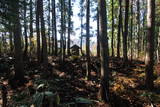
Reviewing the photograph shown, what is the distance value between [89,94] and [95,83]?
1582 millimetres

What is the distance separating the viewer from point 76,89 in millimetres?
9602

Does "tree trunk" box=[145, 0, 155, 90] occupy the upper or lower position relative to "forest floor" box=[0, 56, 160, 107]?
upper

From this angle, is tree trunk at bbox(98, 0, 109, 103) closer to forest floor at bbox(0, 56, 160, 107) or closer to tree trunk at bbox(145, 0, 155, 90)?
forest floor at bbox(0, 56, 160, 107)

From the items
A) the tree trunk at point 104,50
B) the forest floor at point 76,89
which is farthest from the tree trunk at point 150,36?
the tree trunk at point 104,50

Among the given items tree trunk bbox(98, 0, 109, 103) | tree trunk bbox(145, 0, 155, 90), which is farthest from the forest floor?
tree trunk bbox(145, 0, 155, 90)

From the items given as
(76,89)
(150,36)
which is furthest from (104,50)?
(76,89)

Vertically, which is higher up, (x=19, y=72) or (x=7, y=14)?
(x=7, y=14)

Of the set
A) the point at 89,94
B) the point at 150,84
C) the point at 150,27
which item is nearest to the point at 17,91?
the point at 89,94

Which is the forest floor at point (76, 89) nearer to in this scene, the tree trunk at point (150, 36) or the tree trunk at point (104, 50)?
the tree trunk at point (104, 50)

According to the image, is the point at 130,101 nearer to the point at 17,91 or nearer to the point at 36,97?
the point at 36,97

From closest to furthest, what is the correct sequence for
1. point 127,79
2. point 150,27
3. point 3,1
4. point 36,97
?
1. point 36,97
2. point 3,1
3. point 150,27
4. point 127,79

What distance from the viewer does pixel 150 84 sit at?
8297mm

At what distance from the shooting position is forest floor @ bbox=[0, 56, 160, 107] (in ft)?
22.8

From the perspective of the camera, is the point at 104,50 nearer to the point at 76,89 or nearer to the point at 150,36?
the point at 150,36
